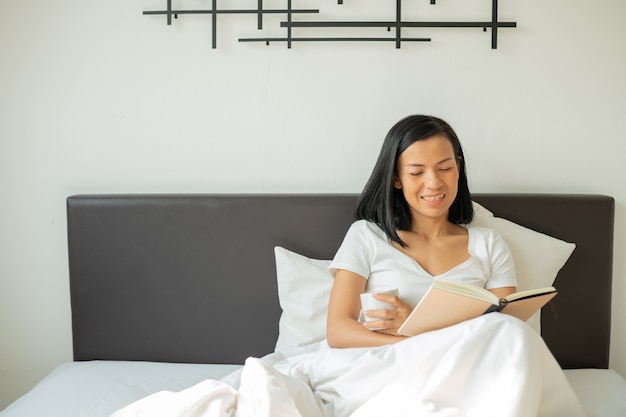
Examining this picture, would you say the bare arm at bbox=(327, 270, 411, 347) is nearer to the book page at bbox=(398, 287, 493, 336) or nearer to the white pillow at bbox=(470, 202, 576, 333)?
the book page at bbox=(398, 287, 493, 336)

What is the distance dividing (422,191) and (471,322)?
1.80 ft

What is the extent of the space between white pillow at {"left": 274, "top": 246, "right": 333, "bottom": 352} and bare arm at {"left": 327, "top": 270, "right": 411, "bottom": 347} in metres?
0.16

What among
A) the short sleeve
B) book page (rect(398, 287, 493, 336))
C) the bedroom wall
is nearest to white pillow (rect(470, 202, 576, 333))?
the bedroom wall

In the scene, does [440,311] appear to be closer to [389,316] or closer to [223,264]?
[389,316]

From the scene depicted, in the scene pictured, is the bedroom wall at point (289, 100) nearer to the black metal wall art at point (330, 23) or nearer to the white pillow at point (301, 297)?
the black metal wall art at point (330, 23)

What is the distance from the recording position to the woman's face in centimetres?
201

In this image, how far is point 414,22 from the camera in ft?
7.77

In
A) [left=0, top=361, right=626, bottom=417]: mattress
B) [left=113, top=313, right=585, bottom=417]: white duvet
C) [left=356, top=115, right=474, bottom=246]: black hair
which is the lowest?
[left=0, top=361, right=626, bottom=417]: mattress

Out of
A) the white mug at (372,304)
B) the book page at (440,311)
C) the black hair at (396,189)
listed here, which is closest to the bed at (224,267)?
the black hair at (396,189)

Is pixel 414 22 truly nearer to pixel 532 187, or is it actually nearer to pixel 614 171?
pixel 532 187

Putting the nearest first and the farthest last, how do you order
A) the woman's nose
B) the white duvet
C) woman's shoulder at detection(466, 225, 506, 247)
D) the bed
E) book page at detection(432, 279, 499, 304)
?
the white duvet < book page at detection(432, 279, 499, 304) < the woman's nose < woman's shoulder at detection(466, 225, 506, 247) < the bed

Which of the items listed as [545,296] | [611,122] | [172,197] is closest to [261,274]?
[172,197]

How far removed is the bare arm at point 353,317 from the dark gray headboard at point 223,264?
0.28 meters

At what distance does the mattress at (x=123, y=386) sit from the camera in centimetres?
188
